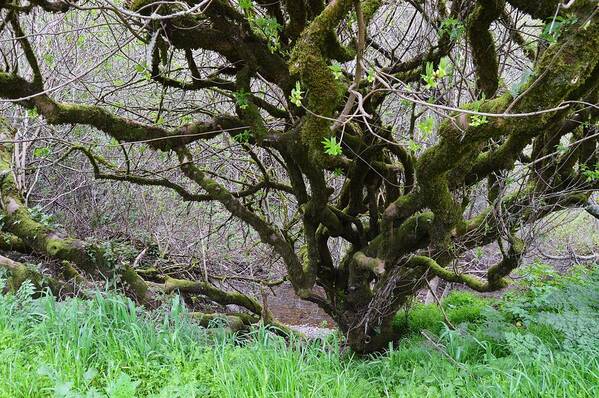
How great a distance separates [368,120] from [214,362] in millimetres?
2464

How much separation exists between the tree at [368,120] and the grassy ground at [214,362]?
0.98 meters

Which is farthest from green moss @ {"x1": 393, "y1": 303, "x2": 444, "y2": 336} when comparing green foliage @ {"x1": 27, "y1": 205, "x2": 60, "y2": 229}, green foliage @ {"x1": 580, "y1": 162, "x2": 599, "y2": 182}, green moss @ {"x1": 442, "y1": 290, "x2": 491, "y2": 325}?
green foliage @ {"x1": 27, "y1": 205, "x2": 60, "y2": 229}

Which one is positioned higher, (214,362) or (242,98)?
(242,98)

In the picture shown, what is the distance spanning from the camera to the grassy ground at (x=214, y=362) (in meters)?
2.43

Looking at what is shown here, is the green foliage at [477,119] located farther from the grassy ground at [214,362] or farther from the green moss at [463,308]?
the green moss at [463,308]

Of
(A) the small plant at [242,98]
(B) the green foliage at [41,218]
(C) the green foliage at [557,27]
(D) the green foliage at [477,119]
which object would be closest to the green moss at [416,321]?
(A) the small plant at [242,98]

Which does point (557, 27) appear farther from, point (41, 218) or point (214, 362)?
point (41, 218)

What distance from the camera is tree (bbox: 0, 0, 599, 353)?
249 cm

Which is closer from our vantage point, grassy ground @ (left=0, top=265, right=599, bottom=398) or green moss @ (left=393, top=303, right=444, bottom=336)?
grassy ground @ (left=0, top=265, right=599, bottom=398)

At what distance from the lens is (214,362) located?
2.72 metres

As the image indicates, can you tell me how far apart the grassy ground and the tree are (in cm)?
98

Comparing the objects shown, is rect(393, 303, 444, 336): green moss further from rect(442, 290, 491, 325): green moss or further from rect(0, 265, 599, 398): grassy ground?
rect(0, 265, 599, 398): grassy ground

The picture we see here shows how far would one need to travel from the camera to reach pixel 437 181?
3078 mm

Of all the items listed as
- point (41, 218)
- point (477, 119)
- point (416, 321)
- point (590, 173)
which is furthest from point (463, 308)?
point (41, 218)
